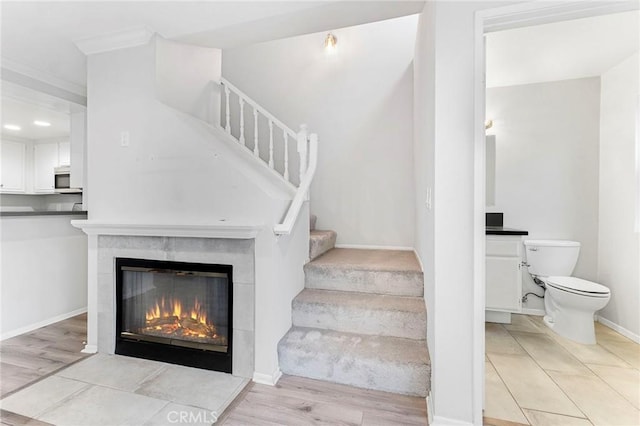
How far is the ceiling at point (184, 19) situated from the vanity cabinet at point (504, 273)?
211 centimetres

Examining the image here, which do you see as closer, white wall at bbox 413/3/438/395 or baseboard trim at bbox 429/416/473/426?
baseboard trim at bbox 429/416/473/426

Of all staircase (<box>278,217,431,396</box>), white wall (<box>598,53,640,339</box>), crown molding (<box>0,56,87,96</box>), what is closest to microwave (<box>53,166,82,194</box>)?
crown molding (<box>0,56,87,96</box>)

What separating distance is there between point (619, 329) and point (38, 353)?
16.1ft

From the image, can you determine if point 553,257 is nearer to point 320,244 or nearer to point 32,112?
point 320,244

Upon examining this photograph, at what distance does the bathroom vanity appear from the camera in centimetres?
265

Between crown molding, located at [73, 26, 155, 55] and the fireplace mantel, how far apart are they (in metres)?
1.37

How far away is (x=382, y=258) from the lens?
109 inches

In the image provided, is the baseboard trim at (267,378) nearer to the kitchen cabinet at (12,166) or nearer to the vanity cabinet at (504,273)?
the vanity cabinet at (504,273)

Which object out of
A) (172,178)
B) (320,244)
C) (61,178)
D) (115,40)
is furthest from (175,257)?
(61,178)

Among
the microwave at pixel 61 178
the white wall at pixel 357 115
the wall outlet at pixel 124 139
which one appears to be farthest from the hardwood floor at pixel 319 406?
the microwave at pixel 61 178

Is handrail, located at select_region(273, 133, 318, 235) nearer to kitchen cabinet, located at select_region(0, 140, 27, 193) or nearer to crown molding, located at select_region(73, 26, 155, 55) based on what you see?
crown molding, located at select_region(73, 26, 155, 55)

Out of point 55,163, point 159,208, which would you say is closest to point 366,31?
point 159,208

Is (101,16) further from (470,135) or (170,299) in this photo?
(470,135)

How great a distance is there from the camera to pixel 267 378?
1.84m
